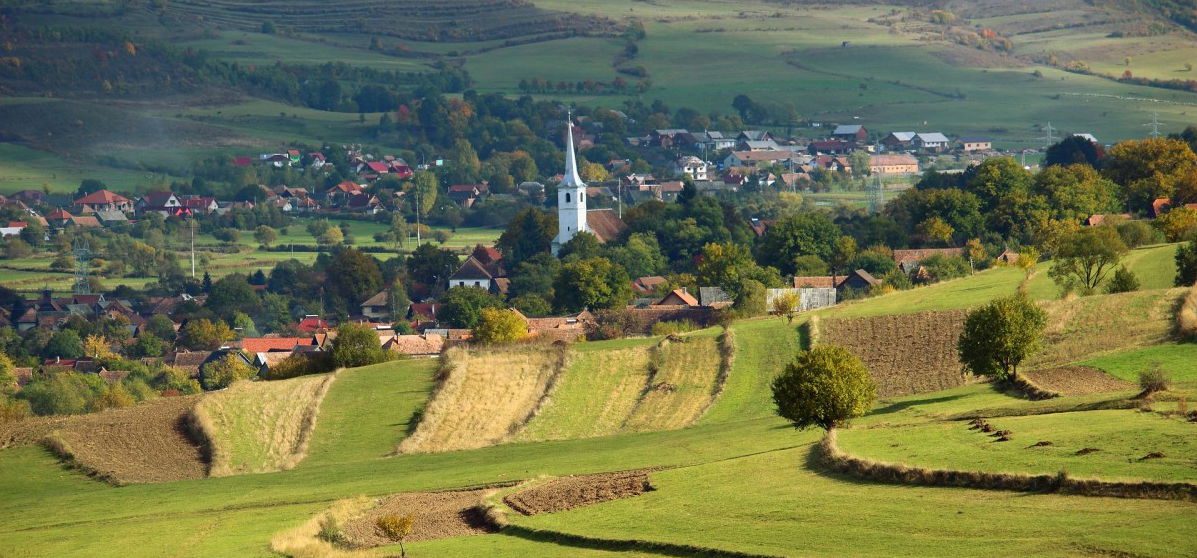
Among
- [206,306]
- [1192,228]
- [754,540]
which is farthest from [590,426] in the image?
[206,306]

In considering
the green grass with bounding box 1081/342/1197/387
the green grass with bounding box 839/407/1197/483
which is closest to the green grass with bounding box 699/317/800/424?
the green grass with bounding box 1081/342/1197/387

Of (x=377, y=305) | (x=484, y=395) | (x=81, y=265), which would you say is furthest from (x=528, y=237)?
(x=484, y=395)

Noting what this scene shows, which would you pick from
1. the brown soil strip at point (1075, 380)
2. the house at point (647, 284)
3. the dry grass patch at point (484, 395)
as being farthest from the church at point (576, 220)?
the brown soil strip at point (1075, 380)

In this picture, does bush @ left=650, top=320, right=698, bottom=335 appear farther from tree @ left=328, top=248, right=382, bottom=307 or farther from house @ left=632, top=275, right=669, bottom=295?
tree @ left=328, top=248, right=382, bottom=307

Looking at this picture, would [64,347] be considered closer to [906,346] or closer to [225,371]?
[225,371]

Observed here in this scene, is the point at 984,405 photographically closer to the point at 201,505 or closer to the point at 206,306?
the point at 201,505
